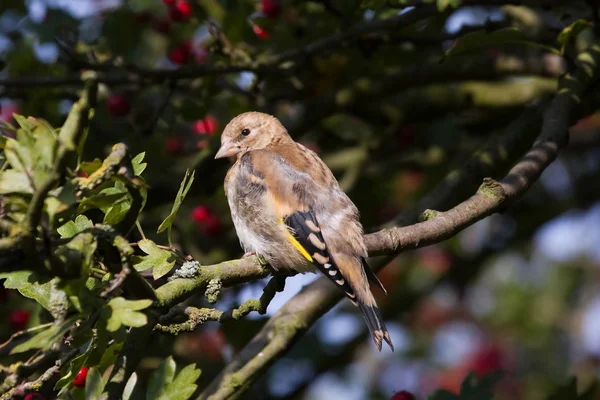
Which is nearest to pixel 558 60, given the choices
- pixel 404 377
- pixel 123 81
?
pixel 123 81

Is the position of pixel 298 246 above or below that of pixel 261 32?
below

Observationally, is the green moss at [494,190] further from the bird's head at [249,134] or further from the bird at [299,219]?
the bird's head at [249,134]

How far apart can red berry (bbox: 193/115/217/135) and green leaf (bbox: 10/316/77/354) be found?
11.3 ft

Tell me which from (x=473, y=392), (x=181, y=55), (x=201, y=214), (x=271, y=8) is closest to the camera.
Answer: (x=473, y=392)

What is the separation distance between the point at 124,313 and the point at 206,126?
3.54 meters

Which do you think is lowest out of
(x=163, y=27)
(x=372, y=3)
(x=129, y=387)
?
(x=163, y=27)

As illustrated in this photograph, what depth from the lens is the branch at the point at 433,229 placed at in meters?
3.60

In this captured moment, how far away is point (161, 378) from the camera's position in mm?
3008

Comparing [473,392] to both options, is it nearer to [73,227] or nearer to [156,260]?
[156,260]

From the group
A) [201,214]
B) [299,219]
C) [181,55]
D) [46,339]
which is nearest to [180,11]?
[181,55]

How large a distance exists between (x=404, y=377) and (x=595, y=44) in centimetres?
451

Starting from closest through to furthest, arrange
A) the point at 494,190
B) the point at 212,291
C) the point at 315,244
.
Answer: the point at 212,291, the point at 494,190, the point at 315,244

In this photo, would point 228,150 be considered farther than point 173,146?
No

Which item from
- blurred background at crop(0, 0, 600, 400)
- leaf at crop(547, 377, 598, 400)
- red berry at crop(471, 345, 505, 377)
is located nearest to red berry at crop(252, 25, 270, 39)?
blurred background at crop(0, 0, 600, 400)
